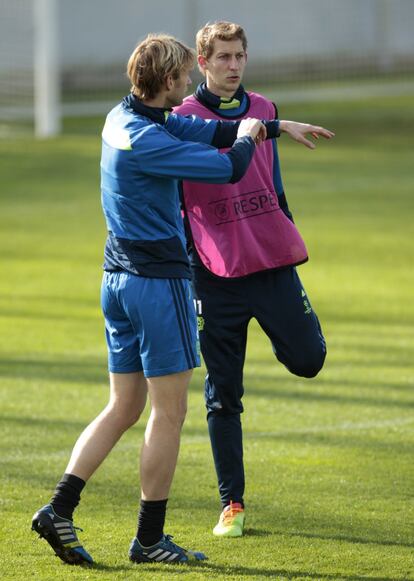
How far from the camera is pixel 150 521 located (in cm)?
543

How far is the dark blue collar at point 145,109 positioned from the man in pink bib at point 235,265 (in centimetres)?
64

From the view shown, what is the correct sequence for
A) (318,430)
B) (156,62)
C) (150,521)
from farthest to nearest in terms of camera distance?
(318,430), (150,521), (156,62)

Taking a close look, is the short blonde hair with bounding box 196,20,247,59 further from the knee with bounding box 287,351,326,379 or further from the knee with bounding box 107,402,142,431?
the knee with bounding box 107,402,142,431

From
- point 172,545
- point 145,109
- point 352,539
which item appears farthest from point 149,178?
point 352,539

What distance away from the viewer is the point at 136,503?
6.41m

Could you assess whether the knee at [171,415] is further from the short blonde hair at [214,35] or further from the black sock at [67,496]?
the short blonde hair at [214,35]

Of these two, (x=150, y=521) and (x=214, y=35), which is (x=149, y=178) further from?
(x=150, y=521)

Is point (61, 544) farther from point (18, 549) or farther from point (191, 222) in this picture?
point (191, 222)

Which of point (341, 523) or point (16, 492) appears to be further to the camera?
point (16, 492)

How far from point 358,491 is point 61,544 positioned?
1780 mm

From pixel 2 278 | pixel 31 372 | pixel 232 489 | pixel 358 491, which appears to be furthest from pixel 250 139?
pixel 2 278

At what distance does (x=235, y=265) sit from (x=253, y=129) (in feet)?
2.34

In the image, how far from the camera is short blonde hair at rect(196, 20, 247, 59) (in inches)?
235

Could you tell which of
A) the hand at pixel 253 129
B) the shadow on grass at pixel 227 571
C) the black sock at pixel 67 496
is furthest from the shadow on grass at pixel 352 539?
the hand at pixel 253 129
